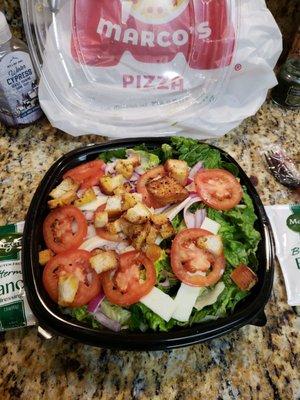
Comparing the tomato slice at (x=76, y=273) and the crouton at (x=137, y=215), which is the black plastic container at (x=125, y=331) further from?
the crouton at (x=137, y=215)

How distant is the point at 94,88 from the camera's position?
973 millimetres

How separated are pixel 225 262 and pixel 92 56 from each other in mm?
622

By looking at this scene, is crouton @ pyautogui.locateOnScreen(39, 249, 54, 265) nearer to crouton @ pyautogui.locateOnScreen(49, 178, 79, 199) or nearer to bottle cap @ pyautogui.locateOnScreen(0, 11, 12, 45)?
crouton @ pyautogui.locateOnScreen(49, 178, 79, 199)

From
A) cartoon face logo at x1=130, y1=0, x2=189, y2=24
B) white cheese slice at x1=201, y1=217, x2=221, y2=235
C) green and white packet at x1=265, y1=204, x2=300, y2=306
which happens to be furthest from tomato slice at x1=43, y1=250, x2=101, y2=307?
cartoon face logo at x1=130, y1=0, x2=189, y2=24

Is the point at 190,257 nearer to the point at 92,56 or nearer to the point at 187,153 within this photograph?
the point at 187,153

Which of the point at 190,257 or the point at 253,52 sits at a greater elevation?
the point at 253,52

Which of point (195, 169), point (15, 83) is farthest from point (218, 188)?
point (15, 83)

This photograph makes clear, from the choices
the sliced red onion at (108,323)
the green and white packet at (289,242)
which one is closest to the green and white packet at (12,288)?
the sliced red onion at (108,323)

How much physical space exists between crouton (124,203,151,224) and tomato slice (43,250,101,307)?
100 mm

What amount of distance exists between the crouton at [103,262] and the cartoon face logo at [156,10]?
1.89 ft

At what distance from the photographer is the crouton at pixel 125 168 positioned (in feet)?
2.52

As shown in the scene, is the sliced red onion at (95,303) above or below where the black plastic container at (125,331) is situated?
below

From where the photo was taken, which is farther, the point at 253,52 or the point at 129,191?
the point at 253,52

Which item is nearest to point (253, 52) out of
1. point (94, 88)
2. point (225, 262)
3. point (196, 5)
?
point (196, 5)
